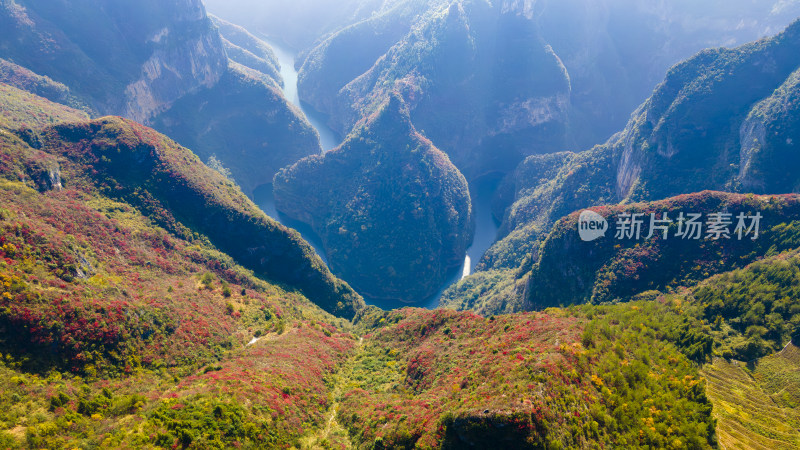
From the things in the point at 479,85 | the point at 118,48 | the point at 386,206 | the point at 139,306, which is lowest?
the point at 139,306

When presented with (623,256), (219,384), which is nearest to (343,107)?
(623,256)

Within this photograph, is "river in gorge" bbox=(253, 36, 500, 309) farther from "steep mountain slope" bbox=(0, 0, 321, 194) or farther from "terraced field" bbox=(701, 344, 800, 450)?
"terraced field" bbox=(701, 344, 800, 450)

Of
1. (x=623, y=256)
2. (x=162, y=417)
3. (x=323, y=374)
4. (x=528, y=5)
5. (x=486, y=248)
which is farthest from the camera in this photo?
(x=528, y=5)

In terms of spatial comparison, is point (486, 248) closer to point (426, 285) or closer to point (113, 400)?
point (426, 285)

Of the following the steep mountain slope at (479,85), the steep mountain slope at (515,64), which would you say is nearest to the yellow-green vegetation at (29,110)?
the steep mountain slope at (515,64)

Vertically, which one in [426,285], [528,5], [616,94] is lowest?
[426,285]

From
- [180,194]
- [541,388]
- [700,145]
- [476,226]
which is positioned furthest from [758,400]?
[476,226]

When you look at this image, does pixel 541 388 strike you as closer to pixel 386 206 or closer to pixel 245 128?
pixel 386 206

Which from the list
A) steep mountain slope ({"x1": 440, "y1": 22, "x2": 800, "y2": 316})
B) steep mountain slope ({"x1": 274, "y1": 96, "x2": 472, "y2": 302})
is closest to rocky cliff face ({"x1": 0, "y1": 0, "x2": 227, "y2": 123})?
steep mountain slope ({"x1": 274, "y1": 96, "x2": 472, "y2": 302})
